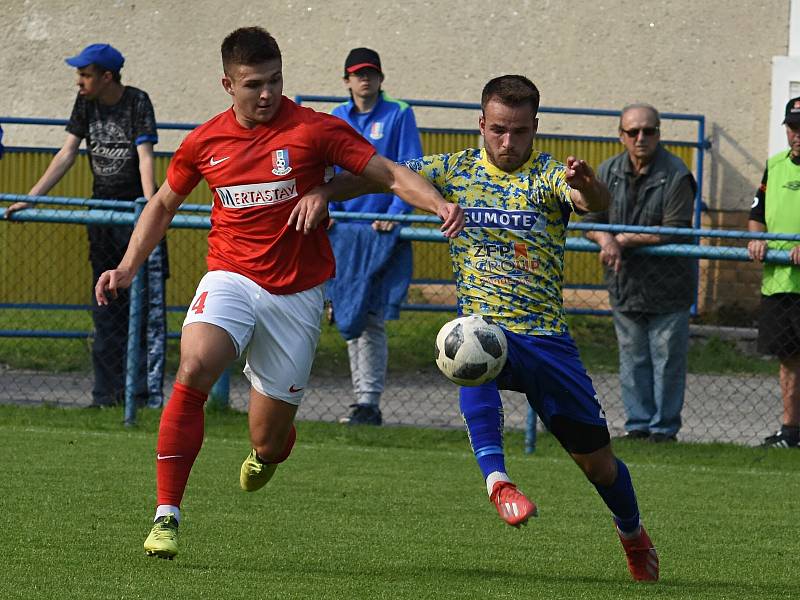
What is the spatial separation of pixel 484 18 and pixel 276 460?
11.0 m

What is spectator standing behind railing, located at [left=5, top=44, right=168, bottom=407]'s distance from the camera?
9891mm

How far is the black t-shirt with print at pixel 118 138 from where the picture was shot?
9.91 meters

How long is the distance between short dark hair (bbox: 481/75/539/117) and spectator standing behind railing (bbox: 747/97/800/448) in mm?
4025

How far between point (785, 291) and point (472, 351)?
4598 millimetres

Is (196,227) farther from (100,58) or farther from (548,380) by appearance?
(548,380)

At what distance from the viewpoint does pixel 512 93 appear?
18.4 ft

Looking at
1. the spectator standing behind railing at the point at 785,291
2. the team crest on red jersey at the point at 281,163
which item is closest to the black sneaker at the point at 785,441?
the spectator standing behind railing at the point at 785,291

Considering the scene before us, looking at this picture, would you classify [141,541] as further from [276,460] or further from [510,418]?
[510,418]

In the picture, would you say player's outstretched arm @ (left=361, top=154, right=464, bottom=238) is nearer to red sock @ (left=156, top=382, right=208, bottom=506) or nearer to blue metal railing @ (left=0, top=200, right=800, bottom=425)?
red sock @ (left=156, top=382, right=208, bottom=506)

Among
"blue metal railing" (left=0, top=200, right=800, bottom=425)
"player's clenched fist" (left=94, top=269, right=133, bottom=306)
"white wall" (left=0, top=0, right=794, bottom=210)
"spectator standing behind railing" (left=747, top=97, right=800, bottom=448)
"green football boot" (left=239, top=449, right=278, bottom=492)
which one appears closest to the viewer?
"player's clenched fist" (left=94, top=269, right=133, bottom=306)

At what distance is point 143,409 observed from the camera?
32.7 ft

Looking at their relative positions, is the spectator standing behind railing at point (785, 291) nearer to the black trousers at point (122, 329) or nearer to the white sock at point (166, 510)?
the black trousers at point (122, 329)

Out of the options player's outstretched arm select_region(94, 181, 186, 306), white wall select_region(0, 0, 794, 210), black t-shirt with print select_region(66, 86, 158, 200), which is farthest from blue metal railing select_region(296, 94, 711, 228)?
player's outstretched arm select_region(94, 181, 186, 306)

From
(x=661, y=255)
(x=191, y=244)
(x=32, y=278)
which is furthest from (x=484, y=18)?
(x=661, y=255)
